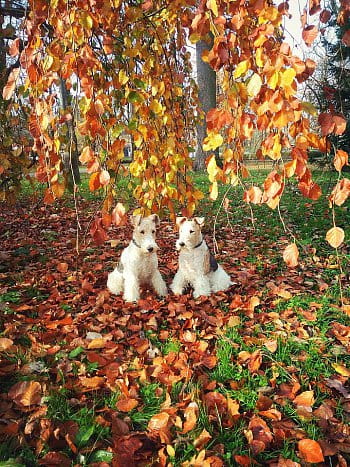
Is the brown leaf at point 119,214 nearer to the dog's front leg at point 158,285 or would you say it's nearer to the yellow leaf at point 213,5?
the yellow leaf at point 213,5

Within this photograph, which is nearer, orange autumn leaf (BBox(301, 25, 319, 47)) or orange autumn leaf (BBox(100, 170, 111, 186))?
orange autumn leaf (BBox(301, 25, 319, 47))

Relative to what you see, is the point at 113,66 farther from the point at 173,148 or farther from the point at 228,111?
the point at 228,111

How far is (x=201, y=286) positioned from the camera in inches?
112

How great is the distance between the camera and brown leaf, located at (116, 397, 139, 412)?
5.24 feet

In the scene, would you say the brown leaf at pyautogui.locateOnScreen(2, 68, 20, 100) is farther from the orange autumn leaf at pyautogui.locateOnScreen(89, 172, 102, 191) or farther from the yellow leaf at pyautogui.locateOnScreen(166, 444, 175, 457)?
the yellow leaf at pyautogui.locateOnScreen(166, 444, 175, 457)

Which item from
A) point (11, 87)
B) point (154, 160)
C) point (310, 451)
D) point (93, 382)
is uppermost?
point (11, 87)

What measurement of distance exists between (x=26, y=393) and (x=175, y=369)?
2.53ft

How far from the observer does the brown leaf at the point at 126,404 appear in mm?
1596

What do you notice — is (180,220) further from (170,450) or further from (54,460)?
(54,460)

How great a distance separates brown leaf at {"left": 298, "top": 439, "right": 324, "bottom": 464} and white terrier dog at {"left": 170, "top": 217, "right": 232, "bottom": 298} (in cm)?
150

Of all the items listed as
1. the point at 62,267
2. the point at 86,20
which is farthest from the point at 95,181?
the point at 62,267

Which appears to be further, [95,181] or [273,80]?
[95,181]

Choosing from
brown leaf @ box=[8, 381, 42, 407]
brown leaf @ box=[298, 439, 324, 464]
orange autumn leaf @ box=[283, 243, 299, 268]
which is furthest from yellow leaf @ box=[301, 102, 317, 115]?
brown leaf @ box=[8, 381, 42, 407]

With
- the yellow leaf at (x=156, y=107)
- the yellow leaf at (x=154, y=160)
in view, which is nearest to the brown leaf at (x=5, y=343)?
the yellow leaf at (x=154, y=160)
